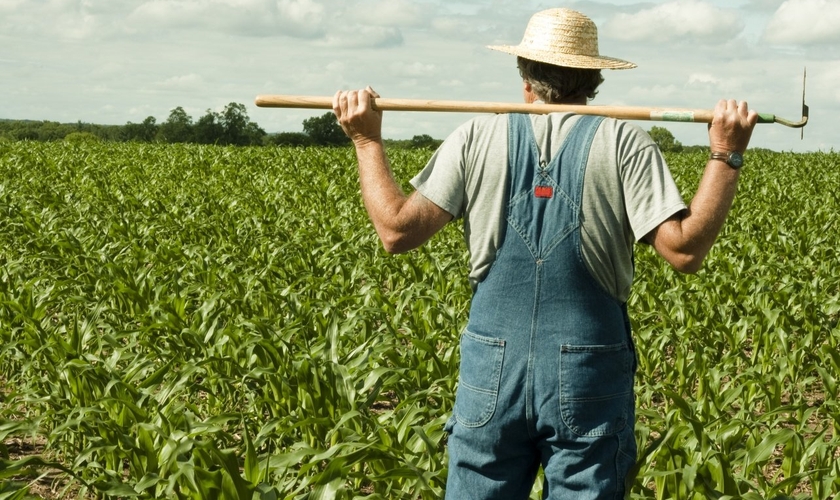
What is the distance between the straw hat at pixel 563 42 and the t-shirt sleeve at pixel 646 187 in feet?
0.91

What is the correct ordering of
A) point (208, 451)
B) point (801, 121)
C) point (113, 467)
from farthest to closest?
point (113, 467)
point (208, 451)
point (801, 121)

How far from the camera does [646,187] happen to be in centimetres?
252

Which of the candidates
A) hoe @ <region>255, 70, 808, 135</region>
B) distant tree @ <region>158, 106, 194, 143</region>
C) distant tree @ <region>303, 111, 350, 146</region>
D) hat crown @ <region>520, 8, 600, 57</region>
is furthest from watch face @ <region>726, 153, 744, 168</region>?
distant tree @ <region>158, 106, 194, 143</region>

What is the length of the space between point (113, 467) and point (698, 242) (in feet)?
10.8

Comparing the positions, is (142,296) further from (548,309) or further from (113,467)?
(548,309)

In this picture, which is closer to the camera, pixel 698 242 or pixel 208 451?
pixel 698 242

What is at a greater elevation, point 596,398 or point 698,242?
point 698,242

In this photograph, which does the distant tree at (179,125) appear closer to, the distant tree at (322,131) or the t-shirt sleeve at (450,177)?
the distant tree at (322,131)

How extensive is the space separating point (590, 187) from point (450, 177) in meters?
0.37

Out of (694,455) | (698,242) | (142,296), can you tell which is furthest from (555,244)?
(142,296)

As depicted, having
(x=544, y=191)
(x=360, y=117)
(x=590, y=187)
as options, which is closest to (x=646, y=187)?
(x=590, y=187)

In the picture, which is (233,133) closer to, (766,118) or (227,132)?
(227,132)

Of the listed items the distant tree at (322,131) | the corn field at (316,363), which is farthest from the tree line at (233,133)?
the corn field at (316,363)

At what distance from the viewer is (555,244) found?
8.40 feet
